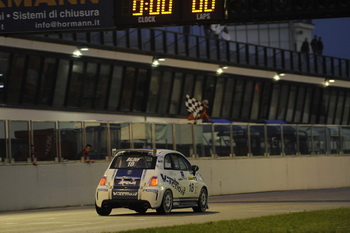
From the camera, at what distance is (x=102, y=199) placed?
969 inches

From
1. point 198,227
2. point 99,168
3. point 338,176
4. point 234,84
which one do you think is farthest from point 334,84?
point 198,227

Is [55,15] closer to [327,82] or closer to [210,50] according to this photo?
[210,50]

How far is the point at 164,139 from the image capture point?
37188 millimetres

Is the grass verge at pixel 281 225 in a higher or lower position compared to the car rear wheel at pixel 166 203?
lower

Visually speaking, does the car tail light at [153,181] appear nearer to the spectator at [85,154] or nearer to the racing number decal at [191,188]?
the racing number decal at [191,188]

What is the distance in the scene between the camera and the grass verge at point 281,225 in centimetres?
1772

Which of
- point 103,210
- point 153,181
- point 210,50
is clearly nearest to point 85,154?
point 103,210

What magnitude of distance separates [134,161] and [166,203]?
4.32 ft

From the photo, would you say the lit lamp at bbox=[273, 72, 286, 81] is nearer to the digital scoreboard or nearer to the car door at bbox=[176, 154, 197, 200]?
the digital scoreboard

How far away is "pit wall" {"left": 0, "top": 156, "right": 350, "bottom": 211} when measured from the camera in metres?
31.4

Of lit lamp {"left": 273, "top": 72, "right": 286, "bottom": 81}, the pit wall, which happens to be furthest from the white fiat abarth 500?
lit lamp {"left": 273, "top": 72, "right": 286, "bottom": 81}

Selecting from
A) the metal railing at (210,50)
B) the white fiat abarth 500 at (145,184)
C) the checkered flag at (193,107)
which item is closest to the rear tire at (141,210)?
the white fiat abarth 500 at (145,184)

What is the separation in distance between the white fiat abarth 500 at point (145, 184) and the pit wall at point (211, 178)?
657 cm

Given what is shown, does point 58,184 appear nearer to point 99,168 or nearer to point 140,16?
point 99,168
